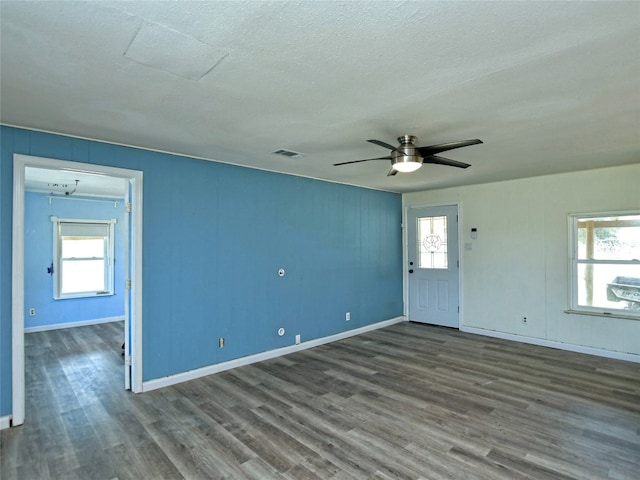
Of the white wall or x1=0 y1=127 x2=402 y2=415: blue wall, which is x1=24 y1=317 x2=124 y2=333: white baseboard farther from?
the white wall

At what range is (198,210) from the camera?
4.03 metres

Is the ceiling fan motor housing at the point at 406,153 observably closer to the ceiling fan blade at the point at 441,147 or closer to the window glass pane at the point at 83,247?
the ceiling fan blade at the point at 441,147

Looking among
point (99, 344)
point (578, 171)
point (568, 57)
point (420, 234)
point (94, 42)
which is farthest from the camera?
point (420, 234)

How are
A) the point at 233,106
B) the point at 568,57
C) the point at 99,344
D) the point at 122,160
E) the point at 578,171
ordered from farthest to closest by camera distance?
the point at 99,344 < the point at 578,171 < the point at 122,160 < the point at 233,106 < the point at 568,57

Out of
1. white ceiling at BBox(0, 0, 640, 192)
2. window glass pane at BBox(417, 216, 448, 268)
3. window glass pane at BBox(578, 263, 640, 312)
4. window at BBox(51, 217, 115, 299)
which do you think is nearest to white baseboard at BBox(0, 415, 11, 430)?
white ceiling at BBox(0, 0, 640, 192)

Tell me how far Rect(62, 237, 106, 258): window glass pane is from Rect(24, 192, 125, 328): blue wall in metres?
0.27

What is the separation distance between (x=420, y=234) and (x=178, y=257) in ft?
14.6

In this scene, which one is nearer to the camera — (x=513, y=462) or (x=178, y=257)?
(x=513, y=462)

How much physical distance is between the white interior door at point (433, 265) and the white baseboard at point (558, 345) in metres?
0.44

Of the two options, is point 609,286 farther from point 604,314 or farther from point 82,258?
point 82,258

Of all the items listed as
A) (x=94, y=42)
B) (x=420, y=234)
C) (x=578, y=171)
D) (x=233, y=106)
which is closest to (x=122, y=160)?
(x=233, y=106)

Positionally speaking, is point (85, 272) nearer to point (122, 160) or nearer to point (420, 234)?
point (122, 160)

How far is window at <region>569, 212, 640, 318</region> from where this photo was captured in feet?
Result: 14.8

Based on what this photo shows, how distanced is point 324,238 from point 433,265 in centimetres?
232
